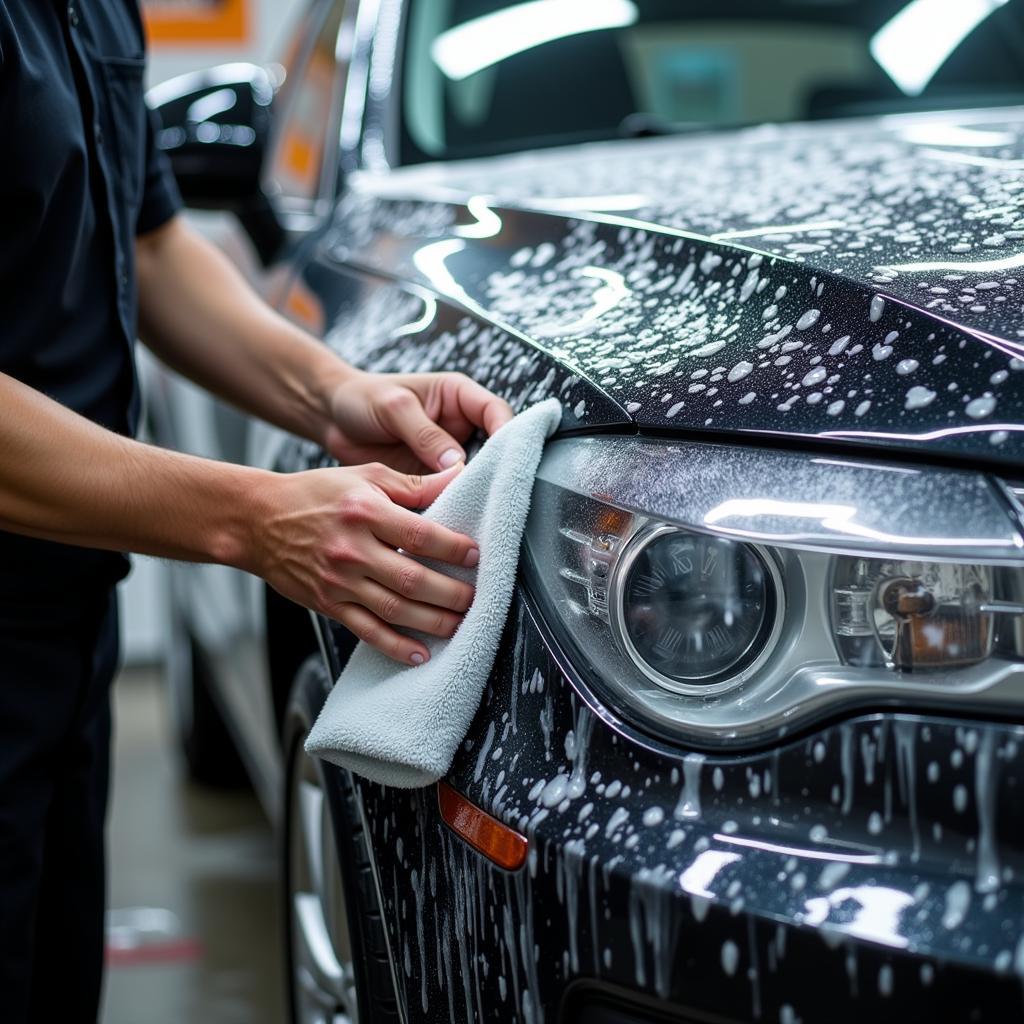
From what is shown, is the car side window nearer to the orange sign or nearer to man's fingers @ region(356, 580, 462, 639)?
man's fingers @ region(356, 580, 462, 639)

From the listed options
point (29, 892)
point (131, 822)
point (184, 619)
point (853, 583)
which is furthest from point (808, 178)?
point (131, 822)

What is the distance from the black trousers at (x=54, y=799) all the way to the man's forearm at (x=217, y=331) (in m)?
0.27

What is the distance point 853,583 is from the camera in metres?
0.87

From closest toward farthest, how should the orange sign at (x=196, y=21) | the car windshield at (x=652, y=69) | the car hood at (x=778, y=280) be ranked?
the car hood at (x=778, y=280)
the car windshield at (x=652, y=69)
the orange sign at (x=196, y=21)

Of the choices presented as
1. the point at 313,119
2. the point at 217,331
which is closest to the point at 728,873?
the point at 217,331

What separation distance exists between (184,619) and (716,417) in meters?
2.08

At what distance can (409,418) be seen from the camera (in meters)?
1.18

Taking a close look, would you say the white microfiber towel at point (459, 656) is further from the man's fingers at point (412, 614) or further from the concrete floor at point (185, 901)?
the concrete floor at point (185, 901)

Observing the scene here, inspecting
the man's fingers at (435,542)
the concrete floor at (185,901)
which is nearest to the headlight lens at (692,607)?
the man's fingers at (435,542)

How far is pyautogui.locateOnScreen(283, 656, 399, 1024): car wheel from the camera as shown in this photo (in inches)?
44.6

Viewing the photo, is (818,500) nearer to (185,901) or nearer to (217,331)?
(217,331)

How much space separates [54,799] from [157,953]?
1.03 meters

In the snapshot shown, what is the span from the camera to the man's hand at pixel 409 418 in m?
1.12

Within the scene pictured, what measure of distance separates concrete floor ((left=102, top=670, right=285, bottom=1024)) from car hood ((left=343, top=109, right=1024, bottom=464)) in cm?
93
